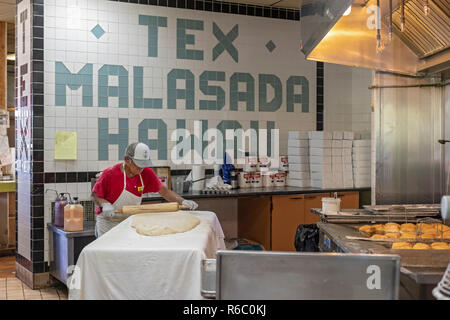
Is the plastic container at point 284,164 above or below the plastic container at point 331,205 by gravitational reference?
above

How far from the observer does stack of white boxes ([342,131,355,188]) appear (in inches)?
249

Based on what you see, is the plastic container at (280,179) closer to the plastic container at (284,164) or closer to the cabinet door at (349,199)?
the plastic container at (284,164)

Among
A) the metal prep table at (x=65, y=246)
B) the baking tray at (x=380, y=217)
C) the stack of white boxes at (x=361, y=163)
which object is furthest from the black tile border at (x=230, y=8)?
the baking tray at (x=380, y=217)

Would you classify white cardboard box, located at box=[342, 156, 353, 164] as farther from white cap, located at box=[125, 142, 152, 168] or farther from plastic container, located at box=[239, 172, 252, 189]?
white cap, located at box=[125, 142, 152, 168]

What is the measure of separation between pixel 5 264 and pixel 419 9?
18.4 ft

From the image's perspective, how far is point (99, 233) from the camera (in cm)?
436

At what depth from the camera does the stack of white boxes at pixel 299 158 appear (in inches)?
250

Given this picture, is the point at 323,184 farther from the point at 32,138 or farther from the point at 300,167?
the point at 32,138

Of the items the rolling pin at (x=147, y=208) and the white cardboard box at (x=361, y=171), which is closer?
the rolling pin at (x=147, y=208)

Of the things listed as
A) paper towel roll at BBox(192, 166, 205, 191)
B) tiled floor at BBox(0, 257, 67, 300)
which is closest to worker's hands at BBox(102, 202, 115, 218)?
tiled floor at BBox(0, 257, 67, 300)

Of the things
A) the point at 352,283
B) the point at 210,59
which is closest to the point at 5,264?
the point at 210,59

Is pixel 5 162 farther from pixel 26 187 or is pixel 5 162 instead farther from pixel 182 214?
pixel 182 214

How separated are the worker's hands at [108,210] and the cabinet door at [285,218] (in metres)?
2.25
